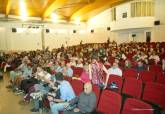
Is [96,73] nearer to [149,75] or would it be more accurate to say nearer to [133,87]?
[133,87]

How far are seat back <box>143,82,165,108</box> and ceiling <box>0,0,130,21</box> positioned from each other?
45.9 ft

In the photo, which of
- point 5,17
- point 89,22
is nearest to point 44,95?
point 5,17

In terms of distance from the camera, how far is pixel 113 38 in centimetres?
2609

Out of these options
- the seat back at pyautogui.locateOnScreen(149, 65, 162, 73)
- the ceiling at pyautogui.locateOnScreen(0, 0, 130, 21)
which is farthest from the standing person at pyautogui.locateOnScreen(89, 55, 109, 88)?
the ceiling at pyautogui.locateOnScreen(0, 0, 130, 21)

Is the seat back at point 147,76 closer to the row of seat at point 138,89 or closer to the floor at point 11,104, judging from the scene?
the row of seat at point 138,89

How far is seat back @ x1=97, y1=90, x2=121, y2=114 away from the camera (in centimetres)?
383

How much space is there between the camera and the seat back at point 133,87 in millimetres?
4884

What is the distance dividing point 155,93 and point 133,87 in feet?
2.29

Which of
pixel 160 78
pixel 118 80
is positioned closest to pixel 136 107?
pixel 118 80

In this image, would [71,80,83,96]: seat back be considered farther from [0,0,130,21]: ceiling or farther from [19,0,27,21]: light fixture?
[19,0,27,21]: light fixture

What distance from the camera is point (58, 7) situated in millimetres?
20688

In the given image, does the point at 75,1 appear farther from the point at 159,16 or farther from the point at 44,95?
the point at 44,95

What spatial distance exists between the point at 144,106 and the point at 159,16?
65.4 feet

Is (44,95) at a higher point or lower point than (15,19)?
lower
